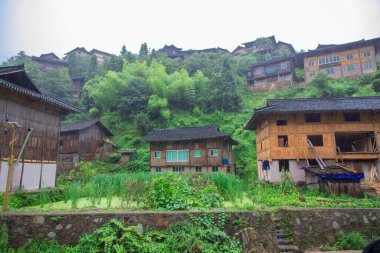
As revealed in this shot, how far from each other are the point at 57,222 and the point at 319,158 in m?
18.7

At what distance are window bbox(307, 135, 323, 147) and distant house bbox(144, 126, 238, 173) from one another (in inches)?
342

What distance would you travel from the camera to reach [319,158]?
19.7 m

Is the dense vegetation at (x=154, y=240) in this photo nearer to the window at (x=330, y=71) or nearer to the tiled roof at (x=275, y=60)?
the window at (x=330, y=71)

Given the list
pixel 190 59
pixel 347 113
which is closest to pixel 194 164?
pixel 347 113

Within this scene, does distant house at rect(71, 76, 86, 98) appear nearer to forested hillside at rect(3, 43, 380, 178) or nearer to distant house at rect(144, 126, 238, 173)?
forested hillside at rect(3, 43, 380, 178)

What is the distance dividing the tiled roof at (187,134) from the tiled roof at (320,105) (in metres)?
6.95

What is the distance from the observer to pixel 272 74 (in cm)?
4884

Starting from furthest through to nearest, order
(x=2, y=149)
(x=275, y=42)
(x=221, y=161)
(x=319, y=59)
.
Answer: (x=275, y=42) → (x=319, y=59) → (x=221, y=161) → (x=2, y=149)

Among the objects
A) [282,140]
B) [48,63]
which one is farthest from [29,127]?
[48,63]

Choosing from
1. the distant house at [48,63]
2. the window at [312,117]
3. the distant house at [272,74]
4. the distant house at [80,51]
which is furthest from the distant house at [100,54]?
the window at [312,117]

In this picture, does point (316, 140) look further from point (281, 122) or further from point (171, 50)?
point (171, 50)

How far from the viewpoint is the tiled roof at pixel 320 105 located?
20.2 m

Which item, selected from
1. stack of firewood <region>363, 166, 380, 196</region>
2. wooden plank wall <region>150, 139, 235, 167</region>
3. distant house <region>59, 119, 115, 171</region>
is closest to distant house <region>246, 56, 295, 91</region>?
wooden plank wall <region>150, 139, 235, 167</region>

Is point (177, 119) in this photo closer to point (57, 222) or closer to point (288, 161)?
point (288, 161)
